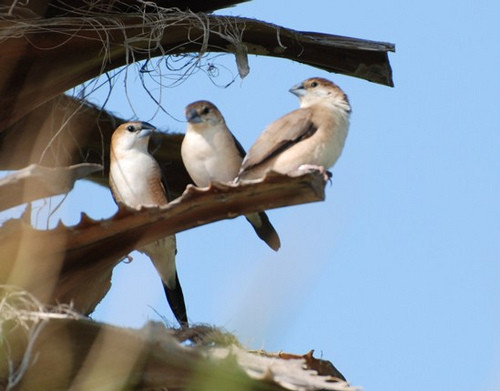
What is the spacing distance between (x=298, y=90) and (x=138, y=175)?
33.2 inches

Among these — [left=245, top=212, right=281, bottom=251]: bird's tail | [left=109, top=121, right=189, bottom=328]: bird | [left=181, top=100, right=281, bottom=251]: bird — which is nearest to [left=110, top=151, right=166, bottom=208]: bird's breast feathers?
[left=109, top=121, right=189, bottom=328]: bird

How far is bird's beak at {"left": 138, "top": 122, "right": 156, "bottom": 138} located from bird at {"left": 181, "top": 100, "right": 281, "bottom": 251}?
252 millimetres

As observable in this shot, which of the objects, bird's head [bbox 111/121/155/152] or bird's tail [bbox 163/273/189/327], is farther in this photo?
bird's tail [bbox 163/273/189/327]

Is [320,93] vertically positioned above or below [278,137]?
above

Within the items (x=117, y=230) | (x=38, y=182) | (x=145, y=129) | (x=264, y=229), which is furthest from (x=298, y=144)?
(x=38, y=182)

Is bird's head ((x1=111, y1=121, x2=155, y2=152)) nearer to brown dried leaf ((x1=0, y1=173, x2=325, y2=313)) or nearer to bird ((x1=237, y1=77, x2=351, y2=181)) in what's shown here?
bird ((x1=237, y1=77, x2=351, y2=181))

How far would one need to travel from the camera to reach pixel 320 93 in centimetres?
524

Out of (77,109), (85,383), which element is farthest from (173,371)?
(77,109)

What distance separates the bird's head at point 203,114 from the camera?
5160 millimetres

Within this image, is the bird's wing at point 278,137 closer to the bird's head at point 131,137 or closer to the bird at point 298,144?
the bird at point 298,144

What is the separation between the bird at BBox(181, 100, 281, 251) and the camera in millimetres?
5059

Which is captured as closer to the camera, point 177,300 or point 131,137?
point 131,137

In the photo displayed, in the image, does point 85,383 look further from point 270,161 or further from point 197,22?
point 197,22

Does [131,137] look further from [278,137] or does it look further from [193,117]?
[278,137]
